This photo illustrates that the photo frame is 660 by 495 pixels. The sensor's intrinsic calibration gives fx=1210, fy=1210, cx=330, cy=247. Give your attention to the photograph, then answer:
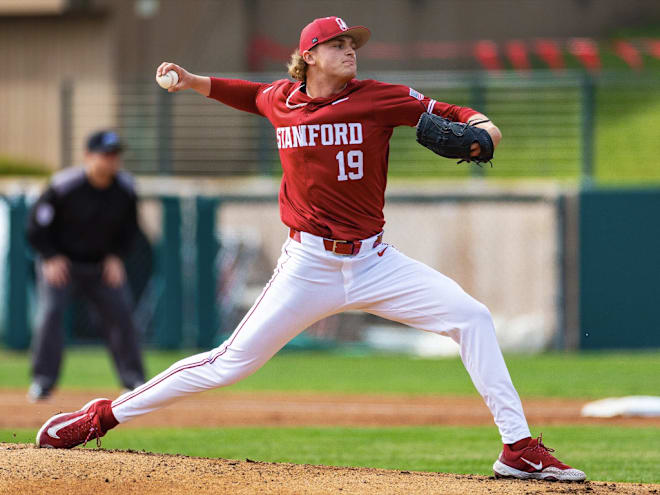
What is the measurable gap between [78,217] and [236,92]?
4.40 m

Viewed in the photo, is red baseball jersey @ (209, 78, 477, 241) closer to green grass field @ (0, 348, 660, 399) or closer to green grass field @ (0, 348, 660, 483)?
green grass field @ (0, 348, 660, 483)

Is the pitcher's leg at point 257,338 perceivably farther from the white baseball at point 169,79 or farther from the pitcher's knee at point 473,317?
the white baseball at point 169,79

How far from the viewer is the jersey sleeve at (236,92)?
19.5 feet

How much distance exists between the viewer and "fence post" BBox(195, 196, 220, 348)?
14.9 meters

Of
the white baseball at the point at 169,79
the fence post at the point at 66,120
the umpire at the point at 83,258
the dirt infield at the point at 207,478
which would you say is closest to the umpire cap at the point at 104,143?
the umpire at the point at 83,258

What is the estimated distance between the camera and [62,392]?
10570 millimetres

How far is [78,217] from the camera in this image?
999 cm

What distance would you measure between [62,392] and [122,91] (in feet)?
30.0

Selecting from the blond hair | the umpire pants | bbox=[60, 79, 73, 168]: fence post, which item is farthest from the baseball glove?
bbox=[60, 79, 73, 168]: fence post

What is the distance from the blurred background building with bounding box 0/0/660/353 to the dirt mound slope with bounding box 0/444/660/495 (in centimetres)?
896

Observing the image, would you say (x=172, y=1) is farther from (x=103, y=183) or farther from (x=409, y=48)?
(x=103, y=183)

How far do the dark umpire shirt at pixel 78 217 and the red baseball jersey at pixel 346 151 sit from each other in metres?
4.77

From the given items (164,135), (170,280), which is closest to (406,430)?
(170,280)

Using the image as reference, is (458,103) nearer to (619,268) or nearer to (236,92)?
(619,268)
